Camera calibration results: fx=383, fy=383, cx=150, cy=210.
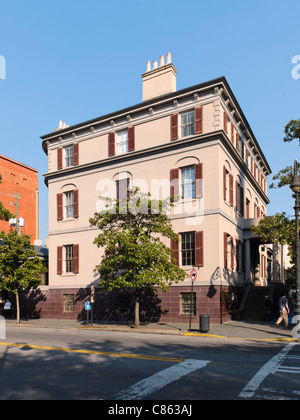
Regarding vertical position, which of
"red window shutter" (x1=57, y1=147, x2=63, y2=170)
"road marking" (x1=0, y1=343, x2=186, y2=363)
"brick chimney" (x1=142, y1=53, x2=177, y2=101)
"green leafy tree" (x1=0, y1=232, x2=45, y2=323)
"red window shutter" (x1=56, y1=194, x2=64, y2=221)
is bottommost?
"road marking" (x1=0, y1=343, x2=186, y2=363)

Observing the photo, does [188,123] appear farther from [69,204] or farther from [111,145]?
[69,204]

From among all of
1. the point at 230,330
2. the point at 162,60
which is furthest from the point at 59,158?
the point at 230,330

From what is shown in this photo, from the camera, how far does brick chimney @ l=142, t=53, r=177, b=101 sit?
27.8 m

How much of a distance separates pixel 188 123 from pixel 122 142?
542 centimetres

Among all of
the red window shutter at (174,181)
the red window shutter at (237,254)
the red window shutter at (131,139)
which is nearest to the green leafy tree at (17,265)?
the red window shutter at (131,139)

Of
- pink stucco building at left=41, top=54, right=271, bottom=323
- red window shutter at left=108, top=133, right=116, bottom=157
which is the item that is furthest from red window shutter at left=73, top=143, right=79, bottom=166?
red window shutter at left=108, top=133, right=116, bottom=157

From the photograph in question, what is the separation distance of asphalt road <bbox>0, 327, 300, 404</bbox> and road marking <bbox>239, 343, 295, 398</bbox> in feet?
0.04

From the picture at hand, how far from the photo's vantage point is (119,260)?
21.2 meters

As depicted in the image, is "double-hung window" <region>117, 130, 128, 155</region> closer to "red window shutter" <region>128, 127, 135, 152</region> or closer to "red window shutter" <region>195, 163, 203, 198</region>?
"red window shutter" <region>128, 127, 135, 152</region>

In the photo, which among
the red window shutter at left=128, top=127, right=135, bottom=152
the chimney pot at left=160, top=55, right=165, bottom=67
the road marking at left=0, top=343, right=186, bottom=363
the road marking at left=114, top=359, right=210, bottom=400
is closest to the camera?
the road marking at left=114, top=359, right=210, bottom=400

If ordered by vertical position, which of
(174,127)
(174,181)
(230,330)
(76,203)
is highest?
(174,127)

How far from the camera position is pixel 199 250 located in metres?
23.1

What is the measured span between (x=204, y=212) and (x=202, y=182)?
1.88m
